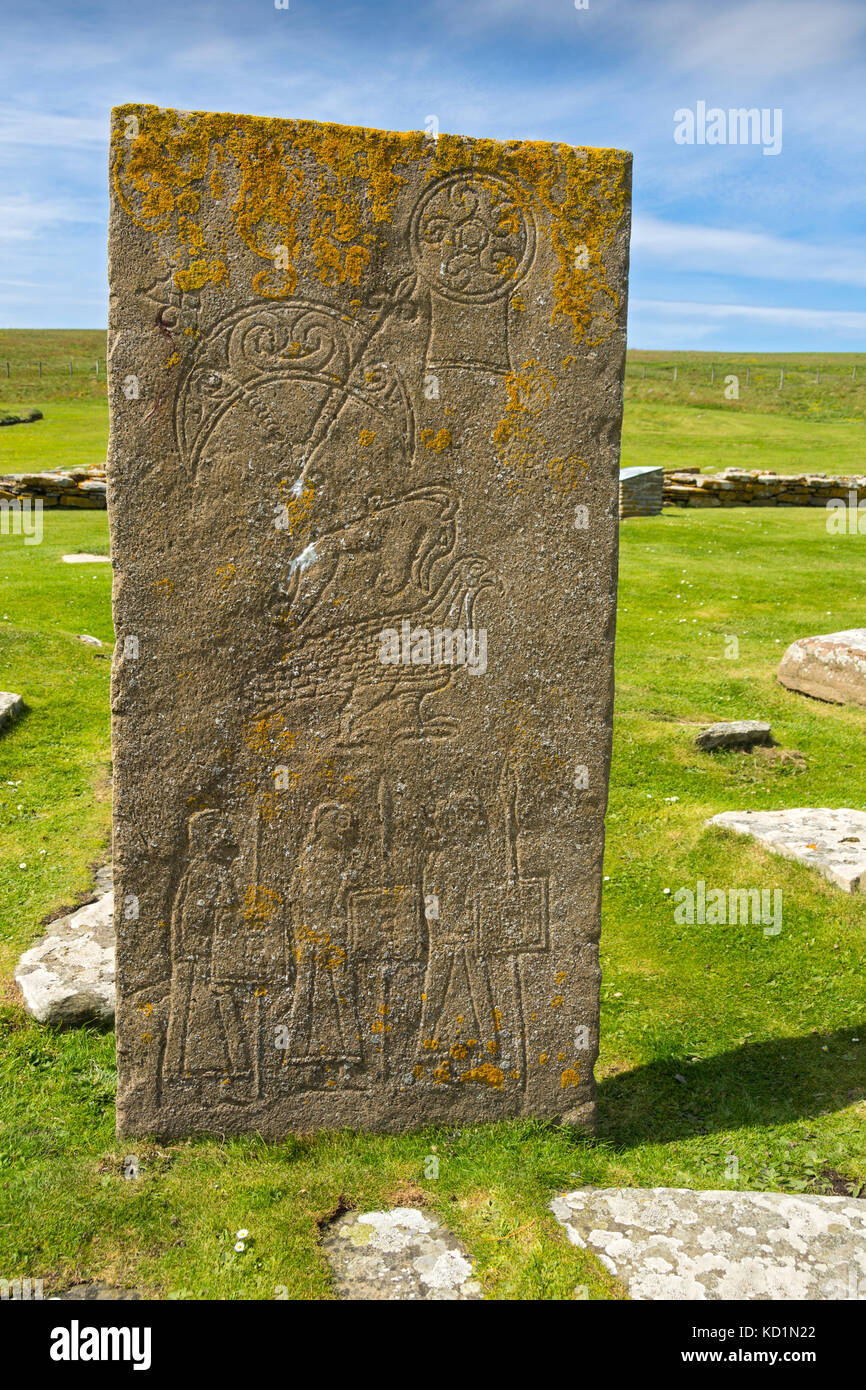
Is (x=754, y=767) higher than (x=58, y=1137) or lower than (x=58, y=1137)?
higher

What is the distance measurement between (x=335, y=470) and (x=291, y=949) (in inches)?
71.2

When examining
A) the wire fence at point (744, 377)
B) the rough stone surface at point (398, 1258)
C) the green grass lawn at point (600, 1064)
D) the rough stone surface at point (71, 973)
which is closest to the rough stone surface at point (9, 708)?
the green grass lawn at point (600, 1064)

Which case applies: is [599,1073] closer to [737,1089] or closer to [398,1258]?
[737,1089]

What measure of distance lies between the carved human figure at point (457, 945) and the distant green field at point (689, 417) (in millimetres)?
24858

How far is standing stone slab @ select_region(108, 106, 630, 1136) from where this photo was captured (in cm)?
357

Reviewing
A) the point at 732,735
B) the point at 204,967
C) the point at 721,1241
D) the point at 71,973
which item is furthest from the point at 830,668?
the point at 204,967

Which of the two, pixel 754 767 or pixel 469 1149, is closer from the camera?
pixel 469 1149

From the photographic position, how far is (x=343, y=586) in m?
3.79

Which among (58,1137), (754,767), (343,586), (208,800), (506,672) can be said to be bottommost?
(58,1137)

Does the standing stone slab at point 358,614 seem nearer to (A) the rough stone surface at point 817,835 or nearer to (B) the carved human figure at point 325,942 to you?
(B) the carved human figure at point 325,942

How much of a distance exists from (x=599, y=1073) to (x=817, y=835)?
Result: 2.81m

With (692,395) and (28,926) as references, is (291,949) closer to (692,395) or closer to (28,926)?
(28,926)

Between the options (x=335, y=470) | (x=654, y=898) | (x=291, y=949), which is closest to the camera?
(x=335, y=470)

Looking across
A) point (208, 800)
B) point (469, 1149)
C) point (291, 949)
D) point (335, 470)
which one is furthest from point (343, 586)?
point (469, 1149)
